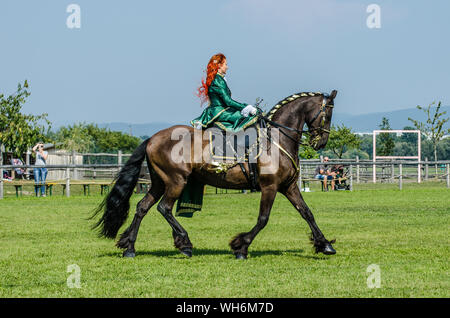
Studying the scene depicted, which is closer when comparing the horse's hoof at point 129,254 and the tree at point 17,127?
the horse's hoof at point 129,254

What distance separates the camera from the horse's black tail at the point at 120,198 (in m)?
8.66

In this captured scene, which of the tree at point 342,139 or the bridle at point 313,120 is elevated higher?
the tree at point 342,139

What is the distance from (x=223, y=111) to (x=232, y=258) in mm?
1901

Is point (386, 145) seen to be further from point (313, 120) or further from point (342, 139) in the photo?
point (313, 120)

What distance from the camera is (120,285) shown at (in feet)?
20.7

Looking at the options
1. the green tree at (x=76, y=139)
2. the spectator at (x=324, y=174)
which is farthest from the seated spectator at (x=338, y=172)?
the green tree at (x=76, y=139)

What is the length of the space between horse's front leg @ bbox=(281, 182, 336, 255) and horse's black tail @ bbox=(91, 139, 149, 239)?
81.6 inches

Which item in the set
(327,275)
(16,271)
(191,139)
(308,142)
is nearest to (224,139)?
(191,139)

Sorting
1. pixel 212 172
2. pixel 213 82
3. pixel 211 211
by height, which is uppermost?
pixel 213 82

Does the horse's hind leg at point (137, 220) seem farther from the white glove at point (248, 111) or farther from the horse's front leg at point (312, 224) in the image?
the horse's front leg at point (312, 224)

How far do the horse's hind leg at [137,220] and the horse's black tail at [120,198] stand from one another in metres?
0.18
